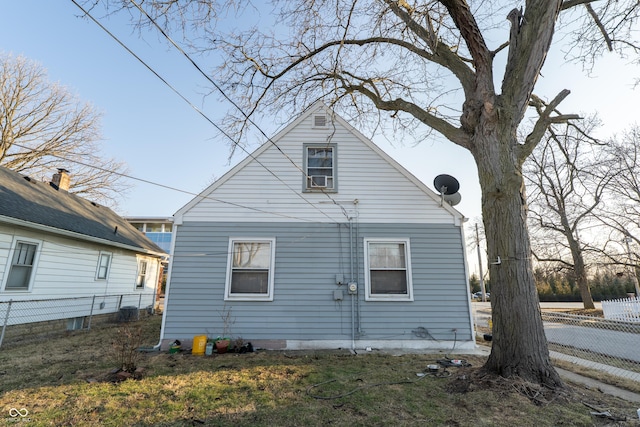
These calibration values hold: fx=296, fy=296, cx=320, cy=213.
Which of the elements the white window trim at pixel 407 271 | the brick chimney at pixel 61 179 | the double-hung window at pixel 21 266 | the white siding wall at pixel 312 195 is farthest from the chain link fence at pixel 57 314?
the white window trim at pixel 407 271

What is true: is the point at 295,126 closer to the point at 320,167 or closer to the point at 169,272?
the point at 320,167

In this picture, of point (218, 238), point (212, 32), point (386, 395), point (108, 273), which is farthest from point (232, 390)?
point (108, 273)

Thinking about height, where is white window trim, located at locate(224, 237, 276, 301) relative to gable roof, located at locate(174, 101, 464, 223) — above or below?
below

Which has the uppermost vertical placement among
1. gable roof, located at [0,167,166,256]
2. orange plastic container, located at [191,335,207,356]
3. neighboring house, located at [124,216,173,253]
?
neighboring house, located at [124,216,173,253]

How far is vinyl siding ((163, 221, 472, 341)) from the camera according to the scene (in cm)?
684

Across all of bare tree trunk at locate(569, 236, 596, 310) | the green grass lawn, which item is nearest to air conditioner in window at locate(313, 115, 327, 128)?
the green grass lawn

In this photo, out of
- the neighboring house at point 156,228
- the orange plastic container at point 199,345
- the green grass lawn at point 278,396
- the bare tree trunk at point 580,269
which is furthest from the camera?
the neighboring house at point 156,228

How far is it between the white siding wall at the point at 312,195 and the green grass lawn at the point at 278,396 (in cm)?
326

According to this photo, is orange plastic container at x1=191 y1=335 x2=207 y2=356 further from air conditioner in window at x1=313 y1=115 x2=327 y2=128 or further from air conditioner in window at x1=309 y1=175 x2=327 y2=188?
air conditioner in window at x1=313 y1=115 x2=327 y2=128

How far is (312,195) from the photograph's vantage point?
25.0ft

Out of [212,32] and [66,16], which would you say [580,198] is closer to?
[212,32]

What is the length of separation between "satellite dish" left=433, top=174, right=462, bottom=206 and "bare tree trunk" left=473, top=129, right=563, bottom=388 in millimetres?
→ 2794

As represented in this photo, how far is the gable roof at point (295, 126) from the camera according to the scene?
744 centimetres

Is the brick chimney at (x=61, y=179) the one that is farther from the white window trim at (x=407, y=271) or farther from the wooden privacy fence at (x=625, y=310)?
the wooden privacy fence at (x=625, y=310)
